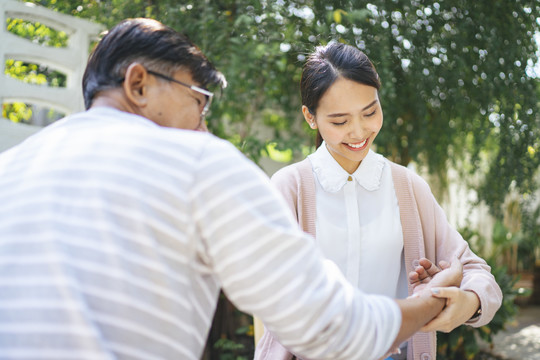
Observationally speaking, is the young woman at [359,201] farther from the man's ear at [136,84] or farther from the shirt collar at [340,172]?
the man's ear at [136,84]

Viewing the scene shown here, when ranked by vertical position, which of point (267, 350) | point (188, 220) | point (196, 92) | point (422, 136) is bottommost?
point (267, 350)

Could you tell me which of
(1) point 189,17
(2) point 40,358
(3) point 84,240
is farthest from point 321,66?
(1) point 189,17

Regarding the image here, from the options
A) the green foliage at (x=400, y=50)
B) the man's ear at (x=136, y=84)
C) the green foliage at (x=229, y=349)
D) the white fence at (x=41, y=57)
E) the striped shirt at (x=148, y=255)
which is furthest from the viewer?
the green foliage at (x=229, y=349)

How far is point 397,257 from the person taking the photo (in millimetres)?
1754

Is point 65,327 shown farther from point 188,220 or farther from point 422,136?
point 422,136

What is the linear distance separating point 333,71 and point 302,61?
1.16 meters

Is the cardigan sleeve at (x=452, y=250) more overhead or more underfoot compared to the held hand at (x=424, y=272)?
more overhead

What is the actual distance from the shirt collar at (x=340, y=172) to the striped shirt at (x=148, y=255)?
0.79 m

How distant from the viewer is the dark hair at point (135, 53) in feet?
3.88

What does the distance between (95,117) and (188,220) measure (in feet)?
1.03

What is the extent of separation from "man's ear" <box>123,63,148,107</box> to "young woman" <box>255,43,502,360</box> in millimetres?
696

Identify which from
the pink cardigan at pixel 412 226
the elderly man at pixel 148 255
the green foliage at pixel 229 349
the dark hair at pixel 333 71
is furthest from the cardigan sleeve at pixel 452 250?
the green foliage at pixel 229 349

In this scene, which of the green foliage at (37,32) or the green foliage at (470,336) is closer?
the green foliage at (37,32)

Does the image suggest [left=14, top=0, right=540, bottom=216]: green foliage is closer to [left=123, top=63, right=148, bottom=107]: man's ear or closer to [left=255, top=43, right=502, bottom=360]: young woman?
[left=255, top=43, right=502, bottom=360]: young woman
